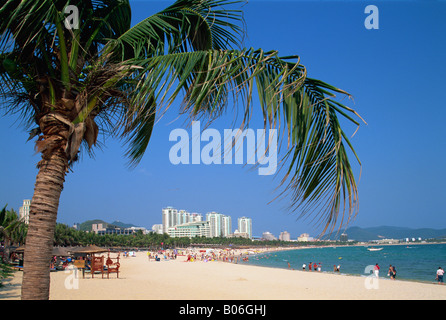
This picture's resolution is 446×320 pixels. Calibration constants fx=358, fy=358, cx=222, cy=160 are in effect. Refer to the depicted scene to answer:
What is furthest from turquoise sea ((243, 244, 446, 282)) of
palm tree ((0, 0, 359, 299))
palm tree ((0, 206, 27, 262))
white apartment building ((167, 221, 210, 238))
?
white apartment building ((167, 221, 210, 238))

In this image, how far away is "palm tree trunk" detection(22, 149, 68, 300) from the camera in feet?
8.18

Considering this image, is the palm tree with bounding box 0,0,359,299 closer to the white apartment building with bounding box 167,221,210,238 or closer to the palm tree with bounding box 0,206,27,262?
the palm tree with bounding box 0,206,27,262

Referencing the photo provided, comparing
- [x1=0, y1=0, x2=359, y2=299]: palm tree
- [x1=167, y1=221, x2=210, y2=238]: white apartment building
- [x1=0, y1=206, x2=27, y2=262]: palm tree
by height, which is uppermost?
[x1=0, y1=0, x2=359, y2=299]: palm tree

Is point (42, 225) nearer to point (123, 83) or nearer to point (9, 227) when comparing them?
point (123, 83)

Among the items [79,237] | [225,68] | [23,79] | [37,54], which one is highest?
[37,54]

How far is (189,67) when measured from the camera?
2.11 m

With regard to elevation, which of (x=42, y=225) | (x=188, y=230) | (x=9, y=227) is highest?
(x=42, y=225)

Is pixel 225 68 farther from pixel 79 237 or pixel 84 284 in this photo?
pixel 79 237

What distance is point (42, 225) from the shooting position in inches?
100

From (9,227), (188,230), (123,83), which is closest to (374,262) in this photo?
(9,227)

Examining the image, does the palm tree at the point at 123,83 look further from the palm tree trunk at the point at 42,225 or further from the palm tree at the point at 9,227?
the palm tree at the point at 9,227
